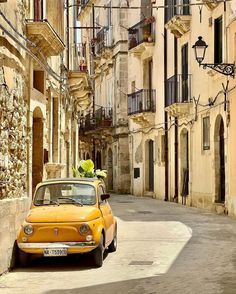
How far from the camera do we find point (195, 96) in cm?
2489

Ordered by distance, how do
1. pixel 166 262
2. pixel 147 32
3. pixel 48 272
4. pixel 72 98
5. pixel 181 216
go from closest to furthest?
pixel 48 272, pixel 166 262, pixel 181 216, pixel 72 98, pixel 147 32

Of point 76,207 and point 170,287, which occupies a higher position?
point 76,207

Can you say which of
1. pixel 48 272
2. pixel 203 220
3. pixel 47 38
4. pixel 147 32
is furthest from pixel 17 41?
pixel 147 32

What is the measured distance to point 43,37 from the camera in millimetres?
13750

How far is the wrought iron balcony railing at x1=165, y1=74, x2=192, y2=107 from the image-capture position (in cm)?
2569

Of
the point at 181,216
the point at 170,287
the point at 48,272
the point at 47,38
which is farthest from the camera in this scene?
the point at 181,216

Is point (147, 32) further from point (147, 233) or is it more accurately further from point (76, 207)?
point (76, 207)

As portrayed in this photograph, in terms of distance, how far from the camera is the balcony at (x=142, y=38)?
32.3m

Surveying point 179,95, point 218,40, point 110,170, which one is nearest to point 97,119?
point 110,170

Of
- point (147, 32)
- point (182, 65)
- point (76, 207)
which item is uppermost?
point (147, 32)

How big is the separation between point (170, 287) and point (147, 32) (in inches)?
983

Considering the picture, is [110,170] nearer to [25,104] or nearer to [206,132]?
[206,132]

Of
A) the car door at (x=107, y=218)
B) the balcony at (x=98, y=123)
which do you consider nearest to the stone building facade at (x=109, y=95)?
the balcony at (x=98, y=123)

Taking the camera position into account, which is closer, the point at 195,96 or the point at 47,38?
the point at 47,38
